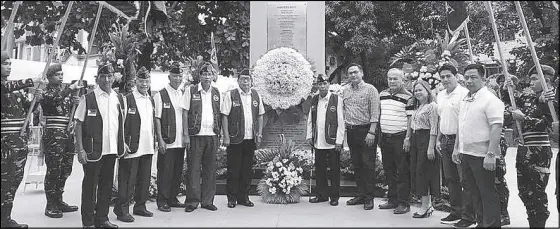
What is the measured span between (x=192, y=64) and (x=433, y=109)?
4.43m

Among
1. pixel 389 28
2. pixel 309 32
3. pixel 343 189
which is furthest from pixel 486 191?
pixel 389 28

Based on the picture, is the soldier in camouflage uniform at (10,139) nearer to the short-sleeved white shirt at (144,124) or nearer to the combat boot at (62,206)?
the combat boot at (62,206)

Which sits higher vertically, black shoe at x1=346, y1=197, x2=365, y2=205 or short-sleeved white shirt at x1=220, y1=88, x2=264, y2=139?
short-sleeved white shirt at x1=220, y1=88, x2=264, y2=139

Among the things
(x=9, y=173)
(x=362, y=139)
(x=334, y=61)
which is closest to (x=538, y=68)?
(x=362, y=139)

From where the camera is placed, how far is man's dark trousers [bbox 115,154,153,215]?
6031mm

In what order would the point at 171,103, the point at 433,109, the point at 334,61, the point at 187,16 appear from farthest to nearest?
the point at 334,61
the point at 187,16
the point at 171,103
the point at 433,109

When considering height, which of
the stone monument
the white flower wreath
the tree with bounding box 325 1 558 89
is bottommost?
the white flower wreath

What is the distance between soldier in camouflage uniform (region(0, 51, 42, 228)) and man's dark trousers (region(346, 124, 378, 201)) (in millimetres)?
3997

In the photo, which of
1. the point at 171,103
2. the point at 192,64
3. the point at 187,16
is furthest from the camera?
the point at 187,16

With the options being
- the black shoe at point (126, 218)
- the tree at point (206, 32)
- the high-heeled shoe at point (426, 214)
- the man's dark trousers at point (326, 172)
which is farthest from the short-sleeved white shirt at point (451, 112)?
the tree at point (206, 32)

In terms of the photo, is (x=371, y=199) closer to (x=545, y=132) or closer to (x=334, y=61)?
(x=545, y=132)

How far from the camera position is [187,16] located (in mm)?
10125

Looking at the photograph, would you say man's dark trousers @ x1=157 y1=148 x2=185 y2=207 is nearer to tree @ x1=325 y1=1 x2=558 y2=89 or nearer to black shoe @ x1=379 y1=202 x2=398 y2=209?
black shoe @ x1=379 y1=202 x2=398 y2=209

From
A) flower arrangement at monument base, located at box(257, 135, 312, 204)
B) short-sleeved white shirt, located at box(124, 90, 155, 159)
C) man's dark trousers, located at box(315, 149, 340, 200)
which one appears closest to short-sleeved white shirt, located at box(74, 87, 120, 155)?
short-sleeved white shirt, located at box(124, 90, 155, 159)
